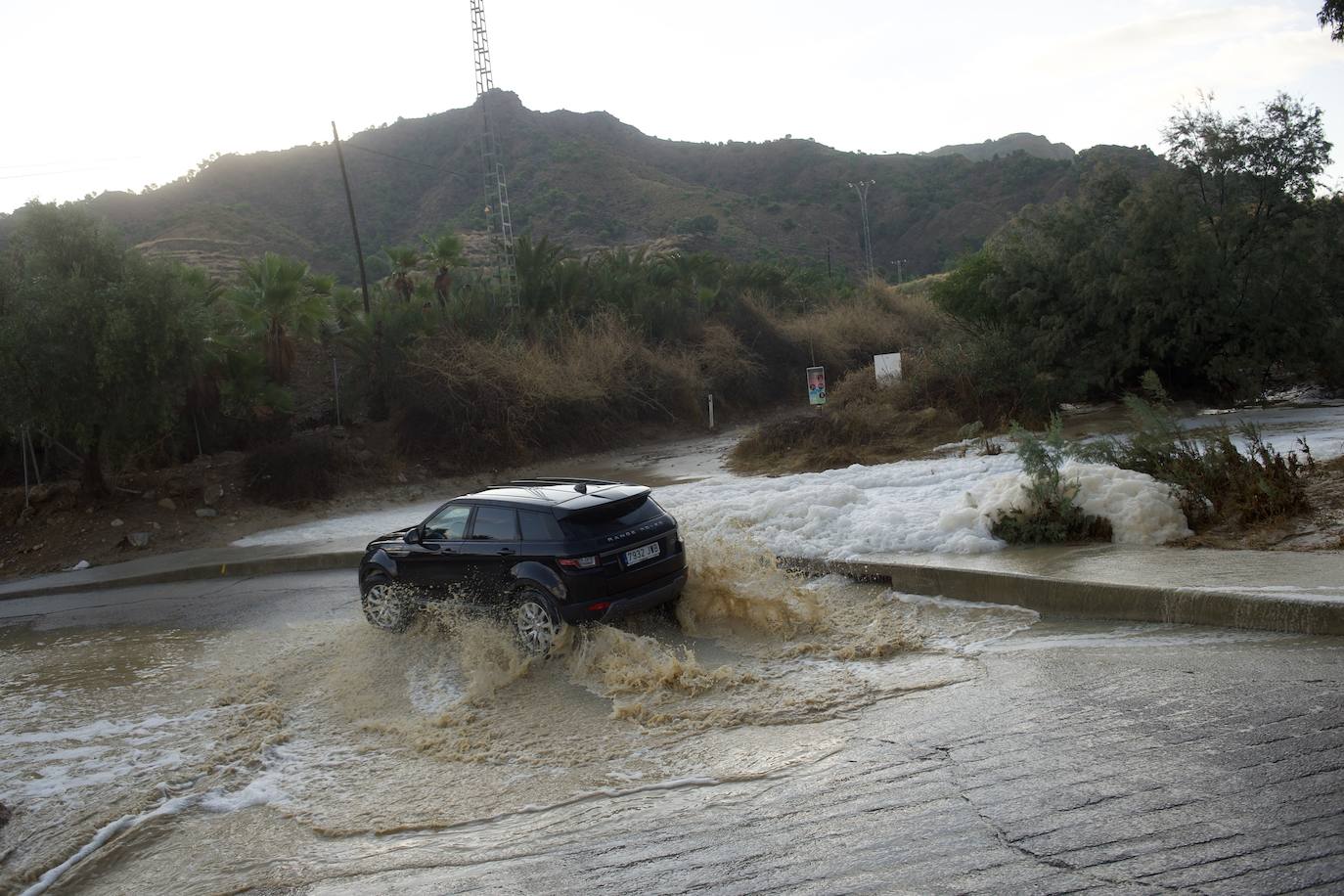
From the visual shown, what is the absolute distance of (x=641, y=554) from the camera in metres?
9.59

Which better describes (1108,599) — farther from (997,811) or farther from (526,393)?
(526,393)

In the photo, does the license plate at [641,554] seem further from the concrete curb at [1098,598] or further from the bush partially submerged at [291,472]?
the bush partially submerged at [291,472]

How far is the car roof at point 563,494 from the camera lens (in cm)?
959

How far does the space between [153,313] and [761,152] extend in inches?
3984

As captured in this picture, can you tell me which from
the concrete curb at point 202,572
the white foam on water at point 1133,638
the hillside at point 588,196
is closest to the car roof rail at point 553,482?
the white foam on water at point 1133,638

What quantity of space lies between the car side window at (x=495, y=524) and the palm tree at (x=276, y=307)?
765 inches

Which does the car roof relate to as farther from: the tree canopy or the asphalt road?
the tree canopy

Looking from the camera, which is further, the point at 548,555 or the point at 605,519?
the point at 605,519

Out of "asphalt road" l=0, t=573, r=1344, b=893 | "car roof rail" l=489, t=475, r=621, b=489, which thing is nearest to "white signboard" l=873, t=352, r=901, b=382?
"car roof rail" l=489, t=475, r=621, b=489


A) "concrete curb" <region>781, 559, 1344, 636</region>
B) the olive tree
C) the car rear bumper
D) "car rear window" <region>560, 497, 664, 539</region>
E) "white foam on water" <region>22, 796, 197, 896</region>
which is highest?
the olive tree

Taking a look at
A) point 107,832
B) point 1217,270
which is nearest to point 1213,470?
point 107,832

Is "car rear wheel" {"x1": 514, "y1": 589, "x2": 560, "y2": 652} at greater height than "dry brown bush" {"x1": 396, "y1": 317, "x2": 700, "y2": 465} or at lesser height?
lesser

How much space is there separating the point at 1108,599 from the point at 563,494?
16.3 feet

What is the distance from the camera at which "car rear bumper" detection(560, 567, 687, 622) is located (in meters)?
9.09
